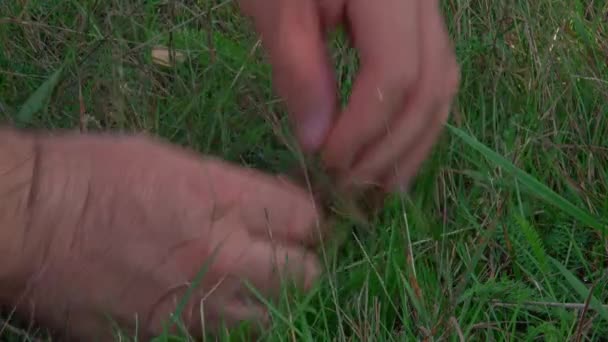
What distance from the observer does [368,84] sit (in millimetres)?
1310

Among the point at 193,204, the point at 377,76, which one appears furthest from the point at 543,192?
the point at 193,204

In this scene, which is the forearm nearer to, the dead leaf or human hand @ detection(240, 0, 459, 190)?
human hand @ detection(240, 0, 459, 190)

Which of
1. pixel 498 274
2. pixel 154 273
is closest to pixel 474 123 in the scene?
pixel 498 274

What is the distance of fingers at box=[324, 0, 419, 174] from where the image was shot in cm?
130

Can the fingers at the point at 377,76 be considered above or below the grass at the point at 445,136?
above

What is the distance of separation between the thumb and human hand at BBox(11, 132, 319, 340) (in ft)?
0.41

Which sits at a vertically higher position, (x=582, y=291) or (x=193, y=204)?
(x=193, y=204)

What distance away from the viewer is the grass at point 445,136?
1.30m

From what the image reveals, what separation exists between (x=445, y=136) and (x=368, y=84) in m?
0.37

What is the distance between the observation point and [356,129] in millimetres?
1299

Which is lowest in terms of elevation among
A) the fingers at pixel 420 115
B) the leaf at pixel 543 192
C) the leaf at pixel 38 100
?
the leaf at pixel 543 192

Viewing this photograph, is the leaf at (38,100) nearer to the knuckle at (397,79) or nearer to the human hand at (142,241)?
the human hand at (142,241)

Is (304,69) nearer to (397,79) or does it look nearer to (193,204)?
(397,79)

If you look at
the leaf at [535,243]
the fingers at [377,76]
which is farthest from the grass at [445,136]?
the fingers at [377,76]
